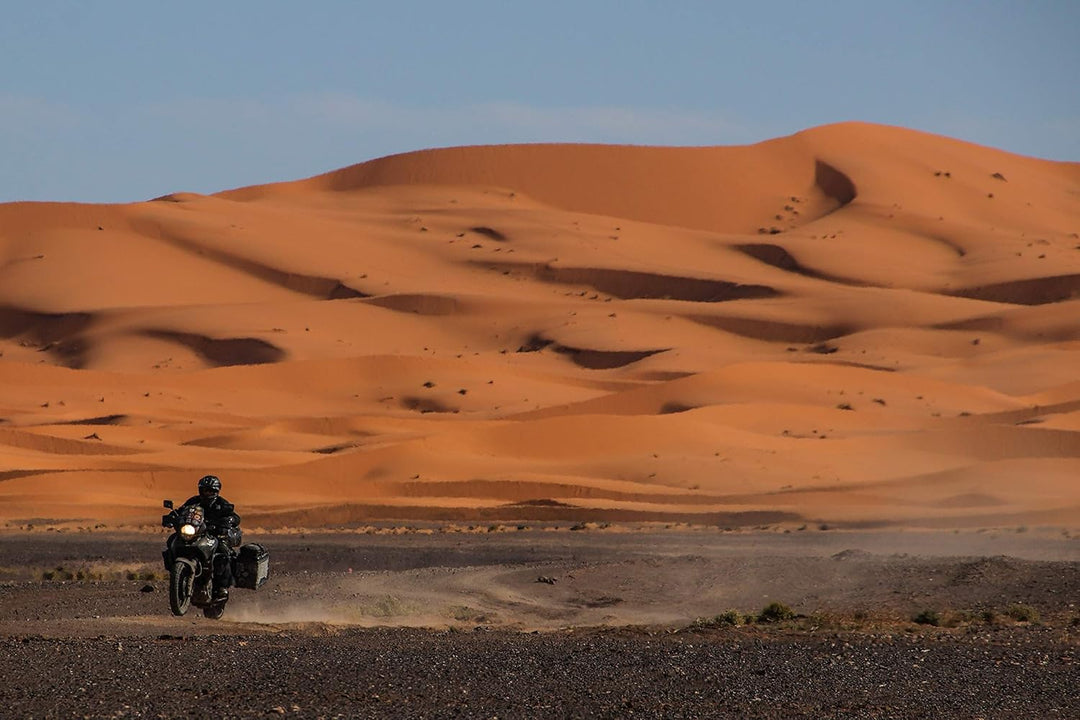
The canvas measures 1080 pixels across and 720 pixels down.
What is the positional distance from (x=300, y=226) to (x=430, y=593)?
84.6 meters

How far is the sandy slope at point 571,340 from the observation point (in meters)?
43.6

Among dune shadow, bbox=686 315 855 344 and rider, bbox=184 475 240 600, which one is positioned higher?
rider, bbox=184 475 240 600

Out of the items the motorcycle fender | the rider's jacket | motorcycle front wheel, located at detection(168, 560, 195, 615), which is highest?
the rider's jacket

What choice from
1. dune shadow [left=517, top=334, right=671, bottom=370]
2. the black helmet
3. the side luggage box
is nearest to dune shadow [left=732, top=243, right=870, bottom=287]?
dune shadow [left=517, top=334, right=671, bottom=370]

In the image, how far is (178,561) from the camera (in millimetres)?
14594

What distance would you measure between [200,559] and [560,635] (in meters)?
3.45

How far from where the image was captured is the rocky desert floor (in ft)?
36.9

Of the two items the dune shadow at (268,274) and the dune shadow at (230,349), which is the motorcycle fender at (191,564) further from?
the dune shadow at (268,274)

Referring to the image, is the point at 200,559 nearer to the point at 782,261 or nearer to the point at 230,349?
the point at 230,349

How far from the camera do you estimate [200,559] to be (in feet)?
48.6

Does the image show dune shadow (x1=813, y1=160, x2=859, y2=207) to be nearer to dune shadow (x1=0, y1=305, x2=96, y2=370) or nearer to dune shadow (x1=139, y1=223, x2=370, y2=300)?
dune shadow (x1=139, y1=223, x2=370, y2=300)

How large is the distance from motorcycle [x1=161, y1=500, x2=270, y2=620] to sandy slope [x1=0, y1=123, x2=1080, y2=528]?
23854 mm

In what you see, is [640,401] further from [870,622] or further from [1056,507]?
[870,622]

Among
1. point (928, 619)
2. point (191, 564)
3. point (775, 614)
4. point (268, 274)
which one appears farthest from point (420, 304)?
point (191, 564)
